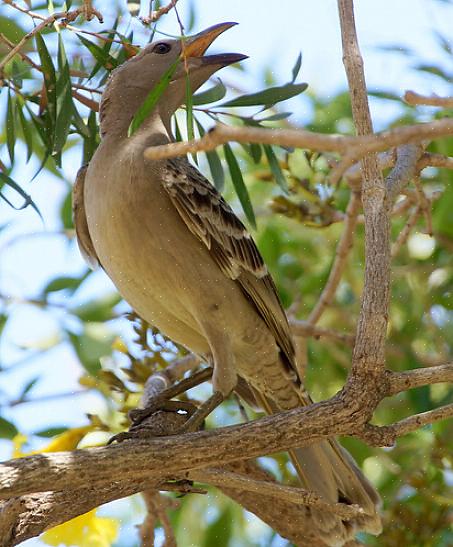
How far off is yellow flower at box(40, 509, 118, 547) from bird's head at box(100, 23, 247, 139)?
1.66 metres

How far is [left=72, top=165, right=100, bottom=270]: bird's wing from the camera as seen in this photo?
13.2 ft

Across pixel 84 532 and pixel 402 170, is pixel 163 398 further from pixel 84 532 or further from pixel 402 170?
pixel 402 170

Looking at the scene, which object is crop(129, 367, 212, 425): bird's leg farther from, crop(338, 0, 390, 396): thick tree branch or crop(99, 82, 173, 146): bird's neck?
crop(338, 0, 390, 396): thick tree branch

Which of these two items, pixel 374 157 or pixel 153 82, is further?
pixel 153 82

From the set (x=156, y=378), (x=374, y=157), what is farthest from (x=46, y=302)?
(x=374, y=157)

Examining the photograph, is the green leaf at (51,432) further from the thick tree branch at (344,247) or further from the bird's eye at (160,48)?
the bird's eye at (160,48)

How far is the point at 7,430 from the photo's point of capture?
13.6 ft

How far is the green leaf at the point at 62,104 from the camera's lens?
350 cm

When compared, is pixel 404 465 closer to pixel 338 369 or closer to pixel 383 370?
pixel 338 369

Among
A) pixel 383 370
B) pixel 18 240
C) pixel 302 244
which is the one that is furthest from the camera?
pixel 302 244

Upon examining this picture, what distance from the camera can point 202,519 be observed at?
195 inches

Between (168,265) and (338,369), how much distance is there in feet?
6.58

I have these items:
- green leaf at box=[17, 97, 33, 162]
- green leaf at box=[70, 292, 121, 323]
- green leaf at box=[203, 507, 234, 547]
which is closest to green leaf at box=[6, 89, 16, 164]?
green leaf at box=[17, 97, 33, 162]

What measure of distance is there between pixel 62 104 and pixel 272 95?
3.03ft
